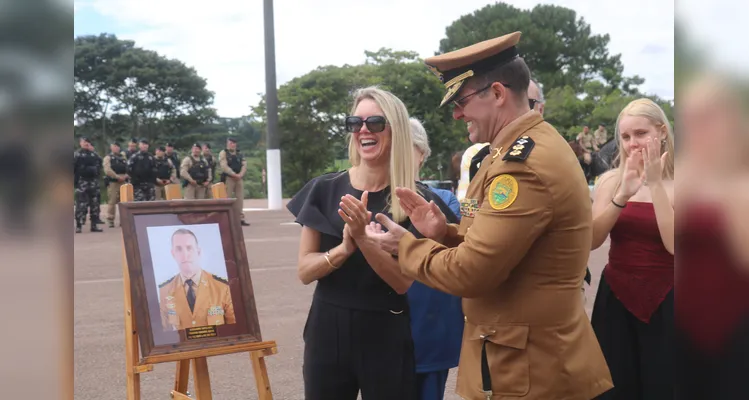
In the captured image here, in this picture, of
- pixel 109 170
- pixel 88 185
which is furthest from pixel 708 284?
pixel 109 170

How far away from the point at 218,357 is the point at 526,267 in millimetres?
4698

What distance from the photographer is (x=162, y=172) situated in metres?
19.1

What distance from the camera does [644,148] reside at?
304cm

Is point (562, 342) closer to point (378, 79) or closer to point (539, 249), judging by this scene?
point (539, 249)

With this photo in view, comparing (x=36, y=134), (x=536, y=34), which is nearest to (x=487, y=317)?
(x=36, y=134)

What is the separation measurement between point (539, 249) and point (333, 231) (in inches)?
41.9

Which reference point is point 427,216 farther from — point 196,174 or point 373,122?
point 196,174

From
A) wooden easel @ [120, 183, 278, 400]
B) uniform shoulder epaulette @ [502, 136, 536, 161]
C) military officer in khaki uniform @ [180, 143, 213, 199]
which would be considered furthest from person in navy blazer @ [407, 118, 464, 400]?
military officer in khaki uniform @ [180, 143, 213, 199]

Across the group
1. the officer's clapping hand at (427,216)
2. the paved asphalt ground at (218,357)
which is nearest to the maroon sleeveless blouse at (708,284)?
the officer's clapping hand at (427,216)

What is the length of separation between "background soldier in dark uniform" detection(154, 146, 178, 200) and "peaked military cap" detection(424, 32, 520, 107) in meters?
17.3

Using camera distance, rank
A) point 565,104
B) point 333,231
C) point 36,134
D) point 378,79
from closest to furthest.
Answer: point 36,134, point 333,231, point 378,79, point 565,104

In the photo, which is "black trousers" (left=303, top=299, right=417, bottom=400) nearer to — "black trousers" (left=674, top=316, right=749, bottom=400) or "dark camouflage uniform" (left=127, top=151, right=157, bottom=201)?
"black trousers" (left=674, top=316, right=749, bottom=400)

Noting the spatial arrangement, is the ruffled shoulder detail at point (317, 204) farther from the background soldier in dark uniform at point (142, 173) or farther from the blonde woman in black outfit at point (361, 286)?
the background soldier in dark uniform at point (142, 173)

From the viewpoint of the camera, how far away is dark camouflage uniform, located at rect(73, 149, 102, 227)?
16266 mm
